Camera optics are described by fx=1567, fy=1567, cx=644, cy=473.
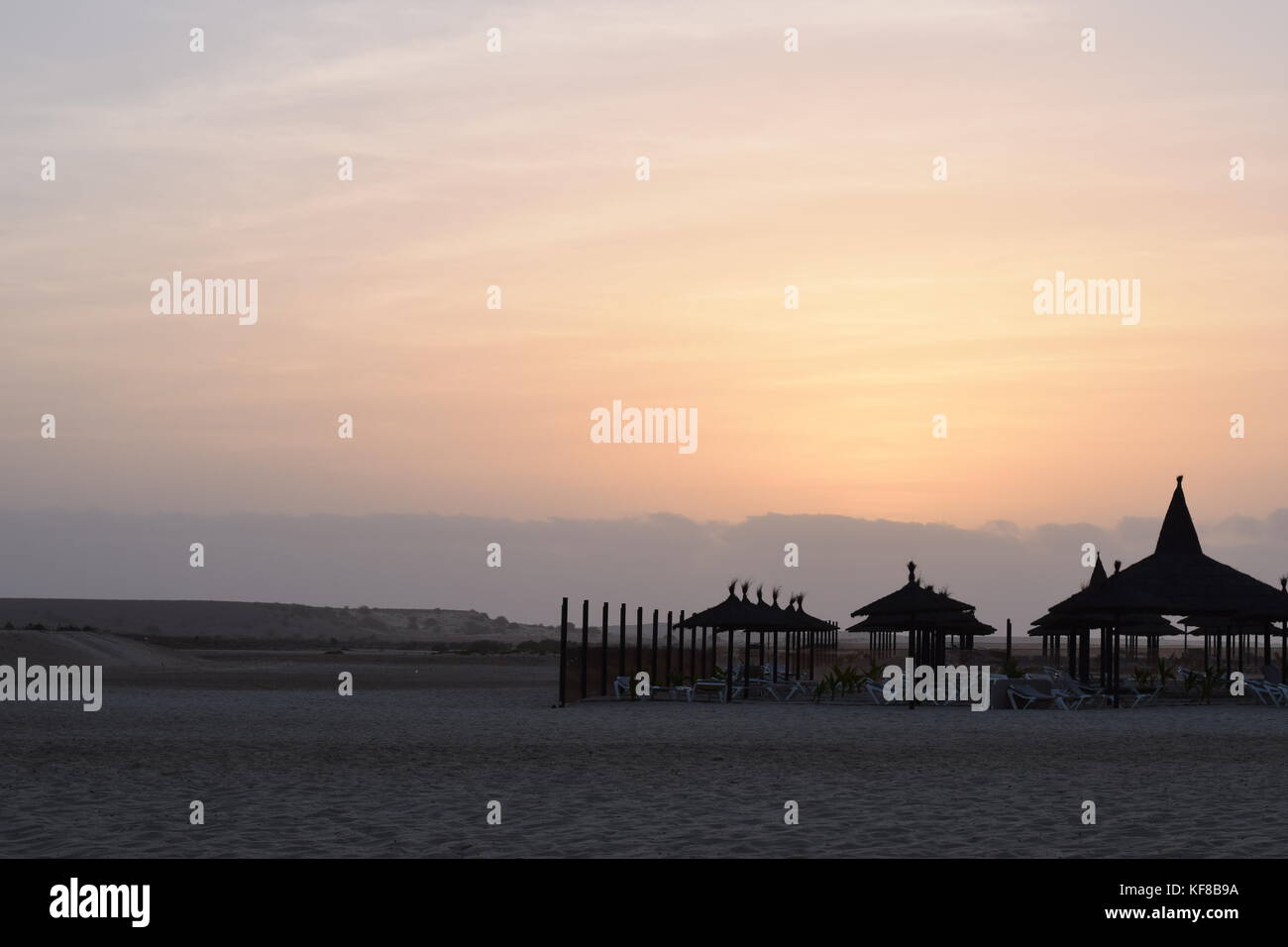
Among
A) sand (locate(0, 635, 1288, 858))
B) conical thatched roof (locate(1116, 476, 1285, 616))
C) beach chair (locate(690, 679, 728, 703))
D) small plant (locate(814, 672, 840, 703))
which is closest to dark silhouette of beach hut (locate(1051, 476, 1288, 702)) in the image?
conical thatched roof (locate(1116, 476, 1285, 616))

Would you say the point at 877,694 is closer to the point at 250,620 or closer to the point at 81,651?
the point at 81,651

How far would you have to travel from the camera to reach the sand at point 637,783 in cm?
1050

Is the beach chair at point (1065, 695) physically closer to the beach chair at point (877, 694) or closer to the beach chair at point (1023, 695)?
the beach chair at point (1023, 695)

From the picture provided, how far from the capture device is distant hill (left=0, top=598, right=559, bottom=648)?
16125 cm

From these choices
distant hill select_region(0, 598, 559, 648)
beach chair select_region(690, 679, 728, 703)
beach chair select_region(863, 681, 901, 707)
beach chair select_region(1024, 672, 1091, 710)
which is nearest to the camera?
beach chair select_region(1024, 672, 1091, 710)

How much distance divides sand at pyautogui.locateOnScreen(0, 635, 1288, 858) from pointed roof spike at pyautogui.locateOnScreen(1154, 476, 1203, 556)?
8.40m

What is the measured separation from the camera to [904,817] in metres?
11.8

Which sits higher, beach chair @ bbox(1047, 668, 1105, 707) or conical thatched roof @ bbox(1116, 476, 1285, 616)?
conical thatched roof @ bbox(1116, 476, 1285, 616)

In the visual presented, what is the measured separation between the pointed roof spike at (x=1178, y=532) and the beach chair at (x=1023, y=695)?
7.44 m

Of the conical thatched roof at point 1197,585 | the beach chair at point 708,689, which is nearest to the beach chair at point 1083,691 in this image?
the conical thatched roof at point 1197,585

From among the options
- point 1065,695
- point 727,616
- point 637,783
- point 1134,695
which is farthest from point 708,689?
point 637,783

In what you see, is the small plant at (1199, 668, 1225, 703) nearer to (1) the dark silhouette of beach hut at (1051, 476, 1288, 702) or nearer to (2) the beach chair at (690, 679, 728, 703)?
A: (1) the dark silhouette of beach hut at (1051, 476, 1288, 702)

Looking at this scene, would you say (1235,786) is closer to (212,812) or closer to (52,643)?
(212,812)

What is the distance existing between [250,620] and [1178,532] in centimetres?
14665
